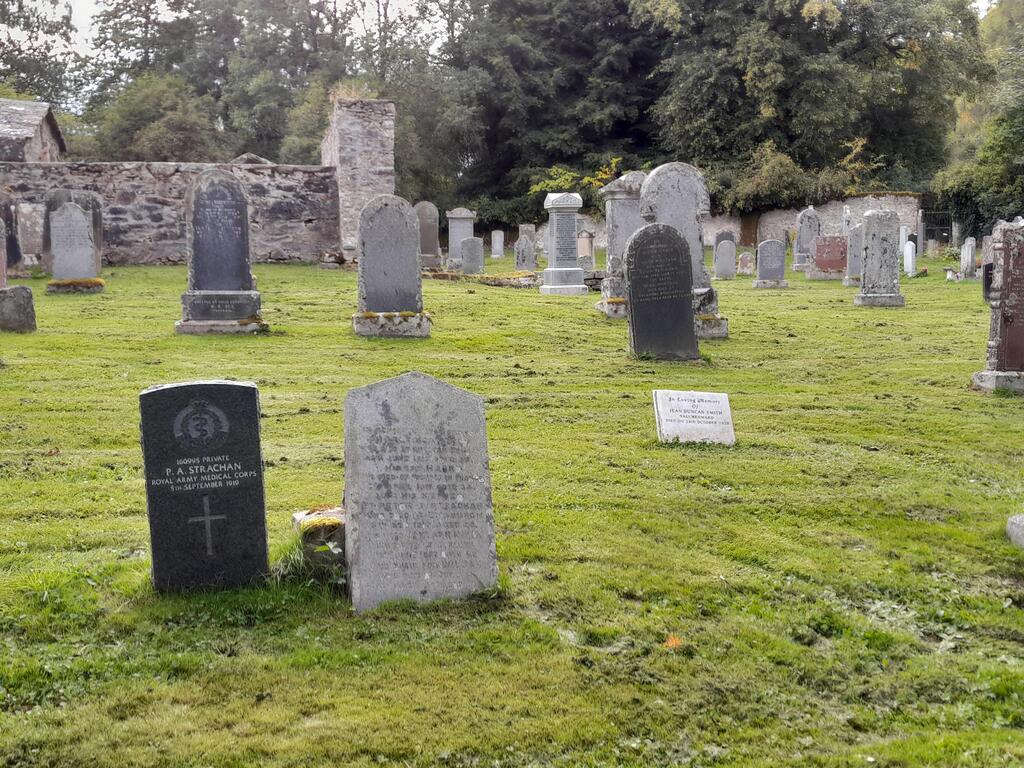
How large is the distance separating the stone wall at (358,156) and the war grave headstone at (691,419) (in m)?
17.2

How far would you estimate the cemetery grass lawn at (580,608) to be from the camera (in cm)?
360

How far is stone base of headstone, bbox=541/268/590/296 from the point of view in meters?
19.0

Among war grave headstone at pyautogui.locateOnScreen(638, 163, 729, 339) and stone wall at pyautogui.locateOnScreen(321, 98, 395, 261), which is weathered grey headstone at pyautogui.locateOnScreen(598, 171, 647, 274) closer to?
war grave headstone at pyautogui.locateOnScreen(638, 163, 729, 339)

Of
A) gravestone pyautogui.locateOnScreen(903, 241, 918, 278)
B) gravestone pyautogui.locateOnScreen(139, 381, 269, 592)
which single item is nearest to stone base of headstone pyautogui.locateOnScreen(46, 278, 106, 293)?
gravestone pyautogui.locateOnScreen(139, 381, 269, 592)

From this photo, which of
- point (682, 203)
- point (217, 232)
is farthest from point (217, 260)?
point (682, 203)

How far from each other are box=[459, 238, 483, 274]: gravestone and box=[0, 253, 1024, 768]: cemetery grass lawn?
45.2 ft

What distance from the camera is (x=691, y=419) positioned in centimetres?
762

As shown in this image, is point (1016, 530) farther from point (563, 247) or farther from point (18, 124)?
point (18, 124)

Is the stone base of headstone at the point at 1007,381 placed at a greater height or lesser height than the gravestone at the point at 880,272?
lesser

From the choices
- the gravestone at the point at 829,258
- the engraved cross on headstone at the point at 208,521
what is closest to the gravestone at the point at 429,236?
the gravestone at the point at 829,258

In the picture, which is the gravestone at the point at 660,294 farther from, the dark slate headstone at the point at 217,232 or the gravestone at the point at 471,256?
the gravestone at the point at 471,256

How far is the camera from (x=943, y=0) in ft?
124

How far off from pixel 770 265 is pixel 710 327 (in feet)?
29.9

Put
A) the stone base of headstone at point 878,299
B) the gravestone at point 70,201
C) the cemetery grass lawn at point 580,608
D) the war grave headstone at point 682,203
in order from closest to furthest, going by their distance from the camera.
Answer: the cemetery grass lawn at point 580,608 → the war grave headstone at point 682,203 → the stone base of headstone at point 878,299 → the gravestone at point 70,201
